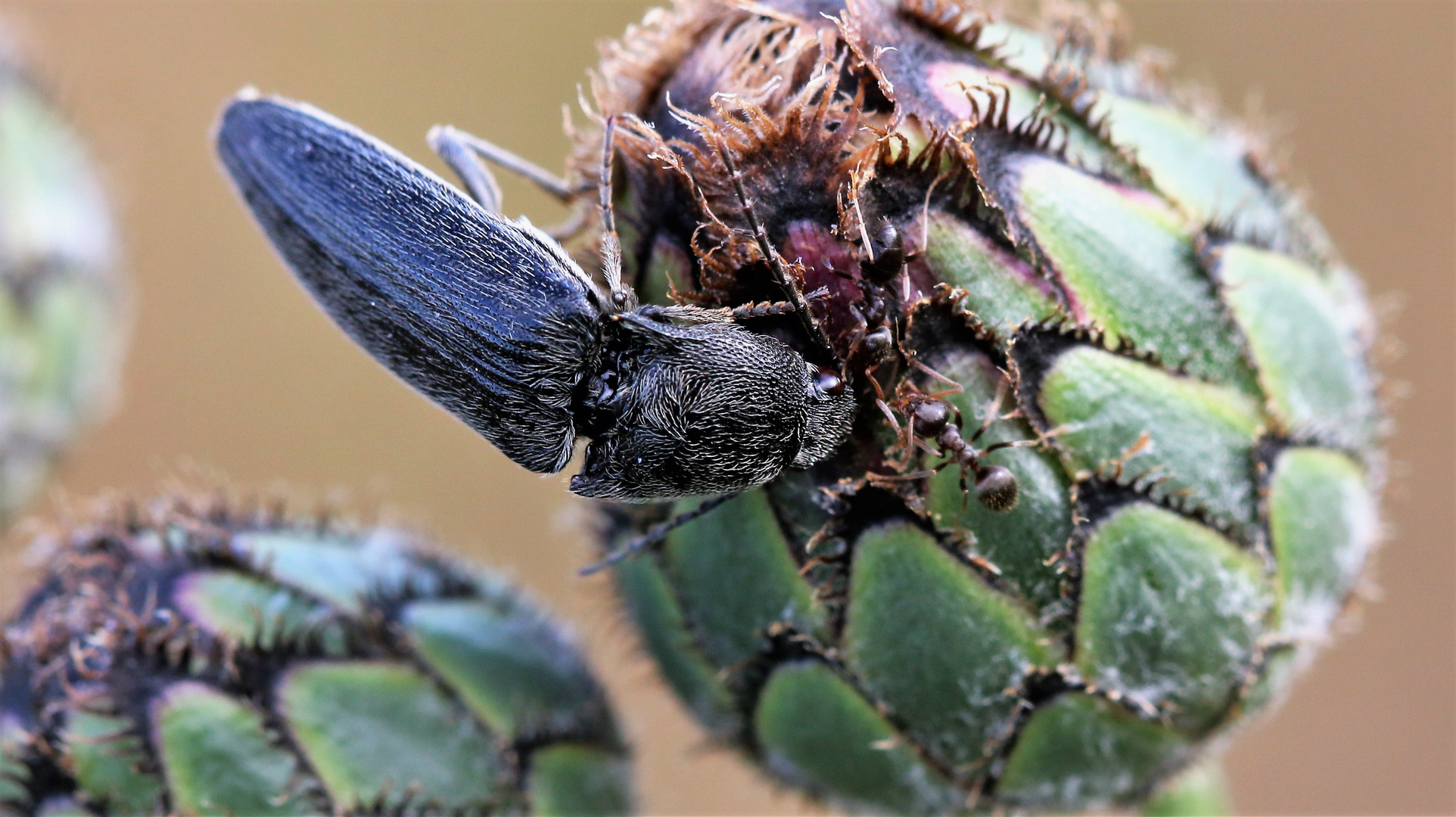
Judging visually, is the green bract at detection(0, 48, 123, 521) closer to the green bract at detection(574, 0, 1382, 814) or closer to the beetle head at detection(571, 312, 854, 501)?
the green bract at detection(574, 0, 1382, 814)

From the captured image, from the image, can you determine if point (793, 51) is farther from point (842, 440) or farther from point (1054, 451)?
point (1054, 451)

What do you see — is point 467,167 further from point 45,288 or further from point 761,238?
point 45,288

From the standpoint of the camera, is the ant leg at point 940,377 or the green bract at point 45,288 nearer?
the ant leg at point 940,377

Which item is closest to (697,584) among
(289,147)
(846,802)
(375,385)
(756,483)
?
(756,483)

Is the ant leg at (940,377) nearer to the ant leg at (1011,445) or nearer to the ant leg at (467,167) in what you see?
the ant leg at (1011,445)

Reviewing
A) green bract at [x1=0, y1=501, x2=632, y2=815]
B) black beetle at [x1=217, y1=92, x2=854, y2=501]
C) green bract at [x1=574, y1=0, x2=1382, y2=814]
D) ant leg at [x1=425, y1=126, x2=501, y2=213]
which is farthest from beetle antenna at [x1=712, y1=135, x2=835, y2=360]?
green bract at [x1=0, y1=501, x2=632, y2=815]

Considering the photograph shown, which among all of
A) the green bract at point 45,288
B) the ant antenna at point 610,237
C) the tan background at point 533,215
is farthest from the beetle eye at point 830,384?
the tan background at point 533,215

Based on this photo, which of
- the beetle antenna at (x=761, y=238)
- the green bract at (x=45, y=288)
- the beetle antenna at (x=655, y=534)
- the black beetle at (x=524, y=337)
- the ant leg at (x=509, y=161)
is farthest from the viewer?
the green bract at (x=45, y=288)
